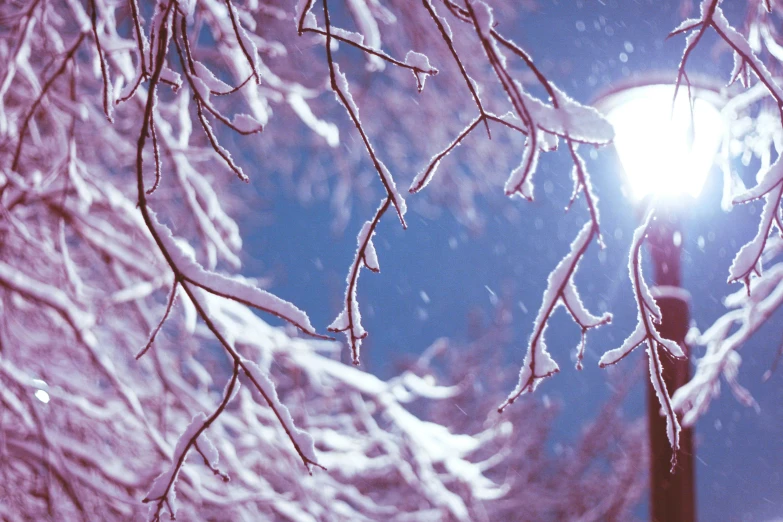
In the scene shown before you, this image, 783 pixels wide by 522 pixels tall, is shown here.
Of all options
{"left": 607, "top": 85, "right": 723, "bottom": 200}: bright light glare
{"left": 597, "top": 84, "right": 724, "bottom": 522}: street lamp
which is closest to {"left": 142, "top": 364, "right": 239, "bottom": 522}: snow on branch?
{"left": 597, "top": 84, "right": 724, "bottom": 522}: street lamp

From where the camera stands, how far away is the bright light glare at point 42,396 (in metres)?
2.76

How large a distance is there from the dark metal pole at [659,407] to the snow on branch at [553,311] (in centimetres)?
79

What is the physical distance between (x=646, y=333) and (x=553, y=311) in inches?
9.5

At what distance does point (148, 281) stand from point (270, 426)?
1.05 m

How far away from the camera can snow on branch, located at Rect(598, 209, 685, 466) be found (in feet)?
4.10

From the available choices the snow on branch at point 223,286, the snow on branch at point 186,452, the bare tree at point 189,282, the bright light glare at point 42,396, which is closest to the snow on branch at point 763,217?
the bare tree at point 189,282

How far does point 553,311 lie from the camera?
1.21 m

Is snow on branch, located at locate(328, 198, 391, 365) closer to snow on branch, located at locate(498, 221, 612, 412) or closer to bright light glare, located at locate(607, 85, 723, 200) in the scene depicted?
snow on branch, located at locate(498, 221, 612, 412)

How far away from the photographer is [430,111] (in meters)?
4.60

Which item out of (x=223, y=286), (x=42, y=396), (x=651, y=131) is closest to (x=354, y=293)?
(x=223, y=286)

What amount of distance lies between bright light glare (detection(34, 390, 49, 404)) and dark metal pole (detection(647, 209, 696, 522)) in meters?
2.47

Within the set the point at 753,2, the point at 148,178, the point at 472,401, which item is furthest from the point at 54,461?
the point at 472,401

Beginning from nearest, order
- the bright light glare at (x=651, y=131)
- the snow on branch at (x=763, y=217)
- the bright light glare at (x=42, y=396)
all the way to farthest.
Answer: the snow on branch at (x=763, y=217) → the bright light glare at (x=651, y=131) → the bright light glare at (x=42, y=396)

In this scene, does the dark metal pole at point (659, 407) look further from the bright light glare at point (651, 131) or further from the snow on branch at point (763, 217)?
the snow on branch at point (763, 217)
